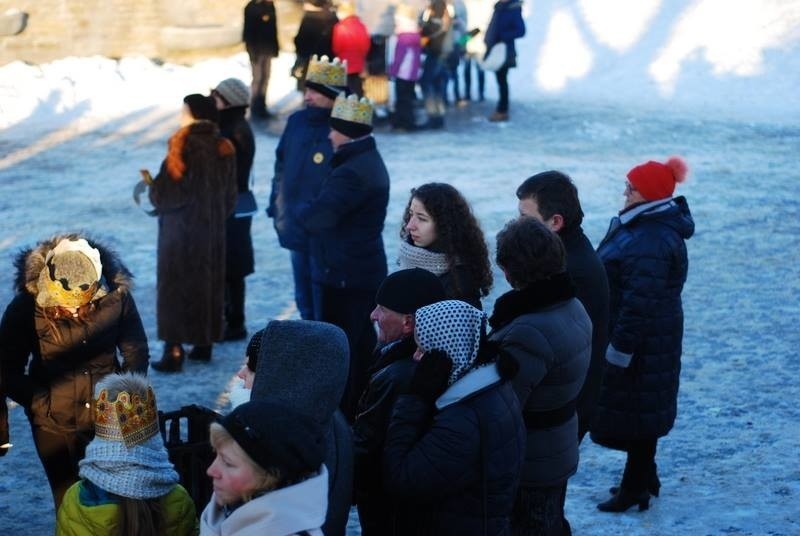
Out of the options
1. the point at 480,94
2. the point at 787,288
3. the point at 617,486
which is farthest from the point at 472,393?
the point at 480,94

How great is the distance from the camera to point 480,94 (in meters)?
18.0

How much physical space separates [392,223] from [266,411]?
8573mm

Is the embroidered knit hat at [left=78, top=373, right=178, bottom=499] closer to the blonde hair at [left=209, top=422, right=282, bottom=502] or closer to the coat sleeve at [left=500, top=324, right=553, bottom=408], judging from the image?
the blonde hair at [left=209, top=422, right=282, bottom=502]

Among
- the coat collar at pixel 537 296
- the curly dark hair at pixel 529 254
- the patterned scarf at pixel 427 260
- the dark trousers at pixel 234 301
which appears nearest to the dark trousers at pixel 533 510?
the coat collar at pixel 537 296

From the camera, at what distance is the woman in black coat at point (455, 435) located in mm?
3764

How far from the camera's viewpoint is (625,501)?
6.00 meters

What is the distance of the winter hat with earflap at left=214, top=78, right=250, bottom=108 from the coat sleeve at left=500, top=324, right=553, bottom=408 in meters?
4.00

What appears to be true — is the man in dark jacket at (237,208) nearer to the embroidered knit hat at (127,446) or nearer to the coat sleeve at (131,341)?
the coat sleeve at (131,341)

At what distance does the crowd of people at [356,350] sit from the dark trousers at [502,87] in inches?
332

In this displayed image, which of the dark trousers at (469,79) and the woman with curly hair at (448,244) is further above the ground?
the woman with curly hair at (448,244)

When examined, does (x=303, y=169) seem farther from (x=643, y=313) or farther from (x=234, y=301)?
(x=643, y=313)

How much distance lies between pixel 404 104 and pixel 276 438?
1261cm

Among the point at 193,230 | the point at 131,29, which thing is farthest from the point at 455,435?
the point at 131,29

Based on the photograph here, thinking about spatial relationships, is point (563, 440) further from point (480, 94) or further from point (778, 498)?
point (480, 94)
